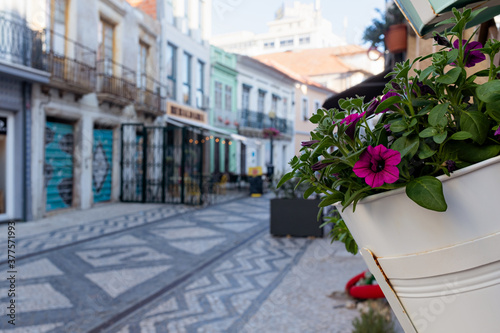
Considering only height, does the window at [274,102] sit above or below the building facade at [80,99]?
above

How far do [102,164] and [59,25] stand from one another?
3759 mm

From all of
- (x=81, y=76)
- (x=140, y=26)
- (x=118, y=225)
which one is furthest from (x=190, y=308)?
(x=140, y=26)

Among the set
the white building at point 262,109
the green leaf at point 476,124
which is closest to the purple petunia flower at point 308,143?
the green leaf at point 476,124

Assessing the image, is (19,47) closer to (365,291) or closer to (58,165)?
(58,165)

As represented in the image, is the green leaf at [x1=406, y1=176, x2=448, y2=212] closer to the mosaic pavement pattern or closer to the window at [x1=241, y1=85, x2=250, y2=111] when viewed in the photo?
the mosaic pavement pattern

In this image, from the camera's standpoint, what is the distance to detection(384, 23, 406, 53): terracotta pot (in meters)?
4.43

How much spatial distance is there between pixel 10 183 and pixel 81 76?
10.3ft

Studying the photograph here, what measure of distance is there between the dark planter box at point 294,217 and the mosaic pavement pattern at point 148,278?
0.25m

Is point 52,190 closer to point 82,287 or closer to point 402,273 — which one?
point 82,287

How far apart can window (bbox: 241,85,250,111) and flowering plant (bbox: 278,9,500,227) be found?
2216 cm

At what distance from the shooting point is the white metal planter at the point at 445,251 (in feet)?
1.81

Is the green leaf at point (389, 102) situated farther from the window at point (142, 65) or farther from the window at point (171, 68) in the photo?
the window at point (171, 68)

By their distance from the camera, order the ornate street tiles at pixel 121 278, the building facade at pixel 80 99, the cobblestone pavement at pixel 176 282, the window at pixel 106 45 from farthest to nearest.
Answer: the window at pixel 106 45
the building facade at pixel 80 99
the ornate street tiles at pixel 121 278
the cobblestone pavement at pixel 176 282

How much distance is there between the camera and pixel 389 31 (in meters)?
4.51
